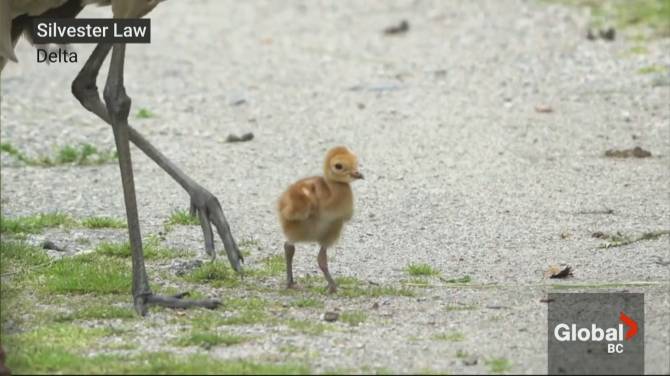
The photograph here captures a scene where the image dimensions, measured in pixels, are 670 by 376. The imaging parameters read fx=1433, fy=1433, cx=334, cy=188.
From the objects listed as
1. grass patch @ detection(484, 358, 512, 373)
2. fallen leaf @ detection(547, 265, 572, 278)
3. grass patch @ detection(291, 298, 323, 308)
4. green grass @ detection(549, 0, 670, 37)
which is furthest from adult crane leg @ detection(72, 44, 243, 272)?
green grass @ detection(549, 0, 670, 37)

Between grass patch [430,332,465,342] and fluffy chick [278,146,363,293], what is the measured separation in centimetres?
108

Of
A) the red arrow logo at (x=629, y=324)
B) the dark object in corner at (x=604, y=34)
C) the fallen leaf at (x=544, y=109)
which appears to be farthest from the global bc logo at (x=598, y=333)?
the dark object in corner at (x=604, y=34)

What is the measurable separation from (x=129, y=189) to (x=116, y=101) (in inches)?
19.6

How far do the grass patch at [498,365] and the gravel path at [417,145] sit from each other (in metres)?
0.03

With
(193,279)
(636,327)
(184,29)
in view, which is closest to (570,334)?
(636,327)

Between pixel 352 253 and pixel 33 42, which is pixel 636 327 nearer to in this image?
pixel 352 253

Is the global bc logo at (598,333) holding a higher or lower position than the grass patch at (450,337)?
higher

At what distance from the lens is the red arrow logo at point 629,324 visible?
6.21 meters

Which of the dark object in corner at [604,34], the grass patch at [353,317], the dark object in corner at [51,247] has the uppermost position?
the dark object in corner at [604,34]

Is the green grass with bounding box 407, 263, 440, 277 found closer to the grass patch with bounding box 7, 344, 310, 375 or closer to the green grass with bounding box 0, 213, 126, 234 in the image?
the grass patch with bounding box 7, 344, 310, 375

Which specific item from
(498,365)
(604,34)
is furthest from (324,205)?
(604,34)

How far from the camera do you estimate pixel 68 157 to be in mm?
11164

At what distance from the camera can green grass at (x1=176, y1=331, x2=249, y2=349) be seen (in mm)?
6340

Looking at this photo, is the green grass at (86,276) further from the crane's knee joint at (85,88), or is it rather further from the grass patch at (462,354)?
the grass patch at (462,354)
